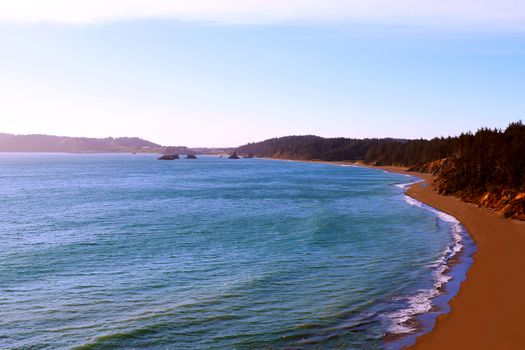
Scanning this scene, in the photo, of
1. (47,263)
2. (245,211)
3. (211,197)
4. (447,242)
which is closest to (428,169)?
(211,197)

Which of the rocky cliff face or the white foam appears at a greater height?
the rocky cliff face

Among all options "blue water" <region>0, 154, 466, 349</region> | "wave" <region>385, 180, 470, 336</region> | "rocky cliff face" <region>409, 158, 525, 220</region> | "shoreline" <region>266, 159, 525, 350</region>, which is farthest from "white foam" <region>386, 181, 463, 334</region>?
"rocky cliff face" <region>409, 158, 525, 220</region>

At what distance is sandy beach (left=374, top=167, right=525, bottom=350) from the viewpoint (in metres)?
18.1

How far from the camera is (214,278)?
27562 millimetres

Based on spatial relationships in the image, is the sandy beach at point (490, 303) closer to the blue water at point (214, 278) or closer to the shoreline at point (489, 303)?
the shoreline at point (489, 303)

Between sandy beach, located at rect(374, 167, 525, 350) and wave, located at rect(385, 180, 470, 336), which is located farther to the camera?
wave, located at rect(385, 180, 470, 336)

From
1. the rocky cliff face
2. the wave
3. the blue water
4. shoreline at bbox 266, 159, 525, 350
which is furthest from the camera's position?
the rocky cliff face

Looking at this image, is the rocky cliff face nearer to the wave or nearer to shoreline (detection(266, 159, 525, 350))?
shoreline (detection(266, 159, 525, 350))

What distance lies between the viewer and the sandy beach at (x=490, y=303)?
714 inches

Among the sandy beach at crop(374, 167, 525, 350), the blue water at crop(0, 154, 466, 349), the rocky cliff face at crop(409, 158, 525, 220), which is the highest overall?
the rocky cliff face at crop(409, 158, 525, 220)

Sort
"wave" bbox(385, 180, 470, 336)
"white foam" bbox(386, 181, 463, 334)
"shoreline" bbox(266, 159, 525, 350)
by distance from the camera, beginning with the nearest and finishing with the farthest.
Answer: "shoreline" bbox(266, 159, 525, 350)
"wave" bbox(385, 180, 470, 336)
"white foam" bbox(386, 181, 463, 334)

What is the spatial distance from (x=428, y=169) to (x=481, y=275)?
125914mm

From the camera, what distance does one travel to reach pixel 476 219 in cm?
4997

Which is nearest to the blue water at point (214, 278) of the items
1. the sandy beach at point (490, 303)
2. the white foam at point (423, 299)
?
the white foam at point (423, 299)
